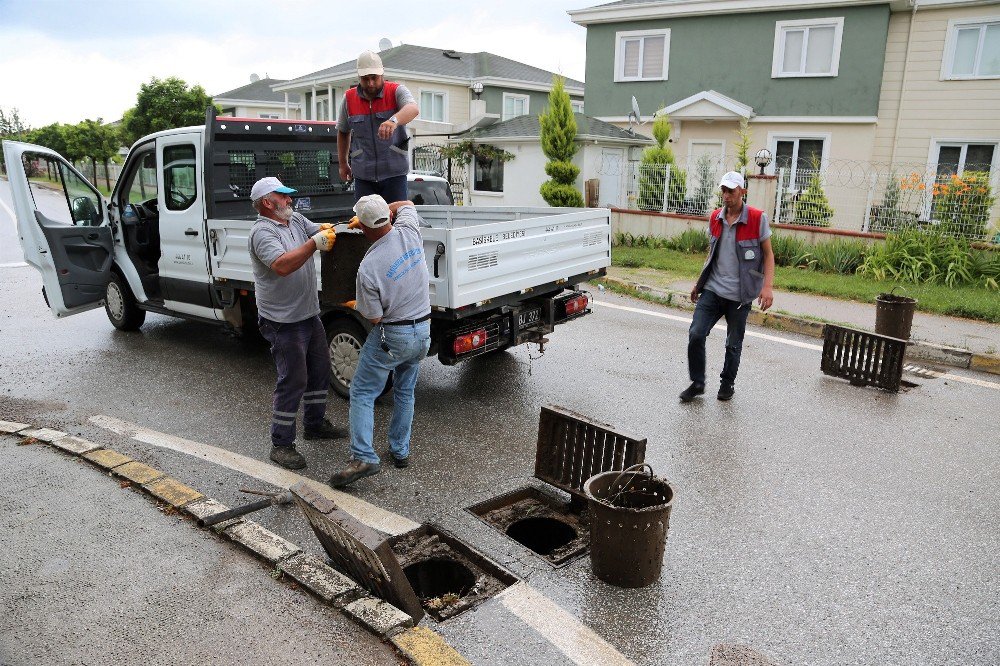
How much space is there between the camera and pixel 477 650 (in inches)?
126

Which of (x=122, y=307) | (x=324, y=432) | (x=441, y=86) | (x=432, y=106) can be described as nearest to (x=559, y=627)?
(x=324, y=432)

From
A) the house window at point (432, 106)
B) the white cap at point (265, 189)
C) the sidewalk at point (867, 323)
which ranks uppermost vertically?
the house window at point (432, 106)

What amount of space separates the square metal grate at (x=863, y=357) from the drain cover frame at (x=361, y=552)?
511cm

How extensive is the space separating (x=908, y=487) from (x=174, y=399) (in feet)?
18.8

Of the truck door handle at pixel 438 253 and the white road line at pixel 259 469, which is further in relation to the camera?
the truck door handle at pixel 438 253

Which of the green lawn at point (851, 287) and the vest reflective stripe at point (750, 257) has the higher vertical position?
the vest reflective stripe at point (750, 257)

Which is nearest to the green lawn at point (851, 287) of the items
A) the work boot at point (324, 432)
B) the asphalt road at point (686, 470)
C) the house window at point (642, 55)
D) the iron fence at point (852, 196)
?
the iron fence at point (852, 196)

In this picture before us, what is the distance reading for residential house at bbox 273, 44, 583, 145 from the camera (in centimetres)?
3120

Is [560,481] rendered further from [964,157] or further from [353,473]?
[964,157]

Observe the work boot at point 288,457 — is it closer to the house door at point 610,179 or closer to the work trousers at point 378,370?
the work trousers at point 378,370

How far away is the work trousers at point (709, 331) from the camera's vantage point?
632 cm

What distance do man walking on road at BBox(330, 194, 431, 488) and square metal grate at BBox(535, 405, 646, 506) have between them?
3.15 feet

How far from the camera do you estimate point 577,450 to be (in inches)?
177

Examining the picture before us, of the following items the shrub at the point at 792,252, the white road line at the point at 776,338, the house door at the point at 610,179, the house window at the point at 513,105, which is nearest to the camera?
the white road line at the point at 776,338
